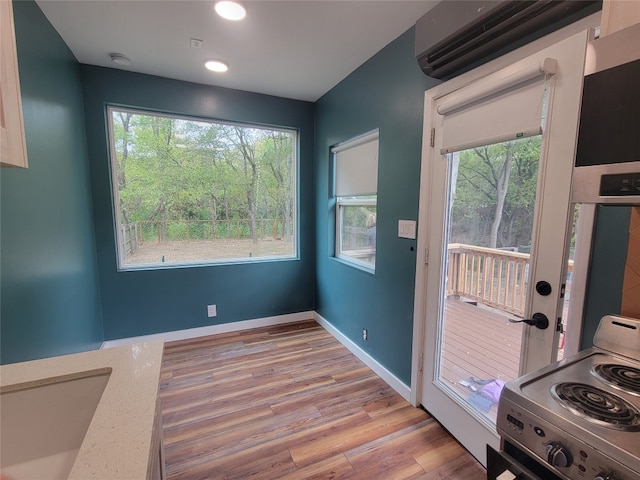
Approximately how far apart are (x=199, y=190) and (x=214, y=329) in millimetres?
1529

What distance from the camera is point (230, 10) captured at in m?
1.81

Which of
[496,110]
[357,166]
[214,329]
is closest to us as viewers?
[496,110]

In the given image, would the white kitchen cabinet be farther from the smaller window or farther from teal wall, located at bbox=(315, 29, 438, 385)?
the smaller window

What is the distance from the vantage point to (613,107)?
0.87 metres

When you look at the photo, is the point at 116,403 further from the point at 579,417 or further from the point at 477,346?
the point at 477,346

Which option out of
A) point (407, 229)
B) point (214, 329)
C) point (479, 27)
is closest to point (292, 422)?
point (407, 229)

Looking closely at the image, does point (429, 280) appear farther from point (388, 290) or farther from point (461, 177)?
point (461, 177)

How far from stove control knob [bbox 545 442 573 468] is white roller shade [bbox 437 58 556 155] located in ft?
3.89

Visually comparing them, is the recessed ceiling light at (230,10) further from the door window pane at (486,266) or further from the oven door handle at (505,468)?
the oven door handle at (505,468)

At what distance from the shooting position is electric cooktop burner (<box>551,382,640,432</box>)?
2.42 feet

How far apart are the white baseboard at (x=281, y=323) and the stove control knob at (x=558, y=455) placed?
60.7 inches

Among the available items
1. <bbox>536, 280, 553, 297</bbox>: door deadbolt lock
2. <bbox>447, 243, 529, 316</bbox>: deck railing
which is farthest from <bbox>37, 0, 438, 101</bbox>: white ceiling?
<bbox>536, 280, 553, 297</bbox>: door deadbolt lock

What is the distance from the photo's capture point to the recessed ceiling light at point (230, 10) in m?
1.76

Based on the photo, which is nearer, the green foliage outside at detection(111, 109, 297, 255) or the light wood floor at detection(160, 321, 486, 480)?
the light wood floor at detection(160, 321, 486, 480)
